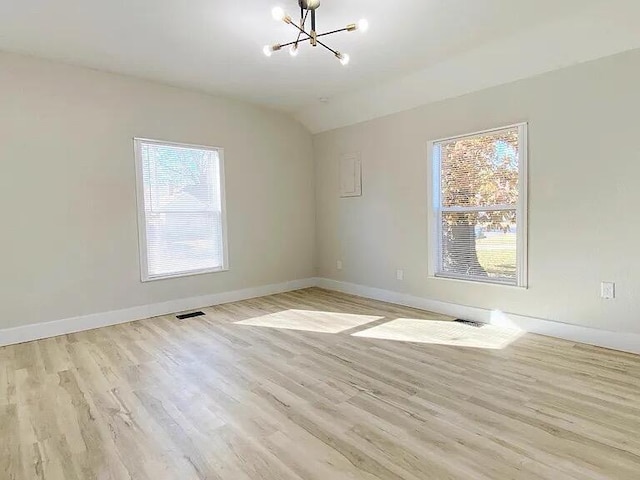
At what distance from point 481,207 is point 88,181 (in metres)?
4.07

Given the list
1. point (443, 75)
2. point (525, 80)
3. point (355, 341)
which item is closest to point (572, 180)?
point (525, 80)

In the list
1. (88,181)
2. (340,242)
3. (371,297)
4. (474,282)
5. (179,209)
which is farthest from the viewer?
(340,242)

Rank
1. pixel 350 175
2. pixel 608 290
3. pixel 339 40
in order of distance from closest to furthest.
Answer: pixel 608 290 → pixel 339 40 → pixel 350 175

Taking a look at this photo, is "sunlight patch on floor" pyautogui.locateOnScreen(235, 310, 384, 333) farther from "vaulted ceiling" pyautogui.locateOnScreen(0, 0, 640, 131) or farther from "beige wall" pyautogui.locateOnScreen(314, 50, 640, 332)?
"vaulted ceiling" pyautogui.locateOnScreen(0, 0, 640, 131)

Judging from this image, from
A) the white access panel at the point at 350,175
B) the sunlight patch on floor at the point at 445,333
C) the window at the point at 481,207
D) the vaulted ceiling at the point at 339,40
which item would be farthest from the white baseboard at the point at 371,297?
the vaulted ceiling at the point at 339,40

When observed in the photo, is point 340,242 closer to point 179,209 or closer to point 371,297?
point 371,297

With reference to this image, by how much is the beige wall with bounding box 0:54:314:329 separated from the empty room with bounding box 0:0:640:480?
2 cm

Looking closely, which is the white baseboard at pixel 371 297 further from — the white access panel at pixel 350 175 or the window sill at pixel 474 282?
the white access panel at pixel 350 175

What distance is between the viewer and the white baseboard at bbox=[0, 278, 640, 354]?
319cm

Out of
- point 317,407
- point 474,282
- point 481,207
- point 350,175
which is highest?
point 350,175

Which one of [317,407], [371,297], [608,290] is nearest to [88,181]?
[317,407]

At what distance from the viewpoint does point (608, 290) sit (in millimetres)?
3123

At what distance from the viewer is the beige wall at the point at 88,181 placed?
3.51 metres

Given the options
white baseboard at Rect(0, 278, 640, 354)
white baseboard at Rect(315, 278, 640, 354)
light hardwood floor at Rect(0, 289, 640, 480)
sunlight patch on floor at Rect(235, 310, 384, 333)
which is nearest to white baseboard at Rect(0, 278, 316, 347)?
white baseboard at Rect(0, 278, 640, 354)
